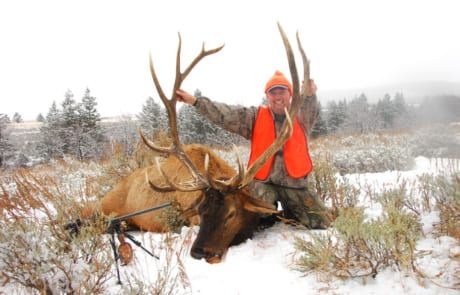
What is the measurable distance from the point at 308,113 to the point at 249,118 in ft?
2.56

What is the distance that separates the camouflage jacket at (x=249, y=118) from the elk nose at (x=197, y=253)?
1.39 metres

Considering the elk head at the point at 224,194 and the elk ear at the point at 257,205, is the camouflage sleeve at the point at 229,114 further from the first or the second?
the elk ear at the point at 257,205

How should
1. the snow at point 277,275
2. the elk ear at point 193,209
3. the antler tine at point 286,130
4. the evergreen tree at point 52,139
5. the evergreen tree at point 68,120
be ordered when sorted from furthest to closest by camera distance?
1. the evergreen tree at point 52,139
2. the evergreen tree at point 68,120
3. the elk ear at point 193,209
4. the antler tine at point 286,130
5. the snow at point 277,275

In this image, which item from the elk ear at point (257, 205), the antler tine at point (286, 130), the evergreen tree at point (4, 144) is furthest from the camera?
the evergreen tree at point (4, 144)

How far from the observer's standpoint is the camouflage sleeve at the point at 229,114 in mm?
4121

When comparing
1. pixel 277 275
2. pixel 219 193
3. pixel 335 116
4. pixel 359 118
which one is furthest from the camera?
pixel 335 116

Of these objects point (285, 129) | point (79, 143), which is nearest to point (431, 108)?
point (285, 129)

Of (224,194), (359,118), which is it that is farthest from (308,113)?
(359,118)

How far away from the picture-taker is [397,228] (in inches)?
92.0

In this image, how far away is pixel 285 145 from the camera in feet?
13.0

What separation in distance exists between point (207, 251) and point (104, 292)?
3.17 ft

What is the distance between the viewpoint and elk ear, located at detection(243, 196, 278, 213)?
344 centimetres

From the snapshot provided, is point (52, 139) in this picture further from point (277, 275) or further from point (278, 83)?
point (277, 275)

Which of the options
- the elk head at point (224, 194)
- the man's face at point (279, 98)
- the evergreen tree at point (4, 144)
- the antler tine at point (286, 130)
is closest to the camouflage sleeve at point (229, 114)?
the man's face at point (279, 98)
